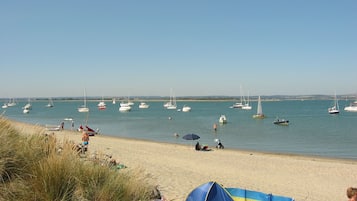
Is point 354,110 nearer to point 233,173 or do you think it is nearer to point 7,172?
point 233,173

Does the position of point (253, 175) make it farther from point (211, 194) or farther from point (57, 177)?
point (57, 177)

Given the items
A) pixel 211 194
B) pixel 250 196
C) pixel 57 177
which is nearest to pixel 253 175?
pixel 250 196

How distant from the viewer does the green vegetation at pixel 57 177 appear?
4.40m

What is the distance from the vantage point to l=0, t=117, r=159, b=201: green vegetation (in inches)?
173

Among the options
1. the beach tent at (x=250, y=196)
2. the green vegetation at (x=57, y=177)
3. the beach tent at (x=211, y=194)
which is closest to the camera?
the green vegetation at (x=57, y=177)

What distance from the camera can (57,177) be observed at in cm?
442

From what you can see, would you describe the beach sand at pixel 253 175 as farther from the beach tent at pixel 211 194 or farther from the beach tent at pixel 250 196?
the beach tent at pixel 211 194

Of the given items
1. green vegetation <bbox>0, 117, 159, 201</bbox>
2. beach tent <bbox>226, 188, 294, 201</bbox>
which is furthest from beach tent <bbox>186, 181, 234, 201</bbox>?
green vegetation <bbox>0, 117, 159, 201</bbox>

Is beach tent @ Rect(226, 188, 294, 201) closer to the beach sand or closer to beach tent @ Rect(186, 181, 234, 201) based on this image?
beach tent @ Rect(186, 181, 234, 201)

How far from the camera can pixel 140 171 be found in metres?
5.52

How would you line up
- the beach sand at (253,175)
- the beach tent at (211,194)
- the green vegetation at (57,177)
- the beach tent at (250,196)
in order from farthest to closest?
the beach sand at (253,175), the beach tent at (250,196), the beach tent at (211,194), the green vegetation at (57,177)

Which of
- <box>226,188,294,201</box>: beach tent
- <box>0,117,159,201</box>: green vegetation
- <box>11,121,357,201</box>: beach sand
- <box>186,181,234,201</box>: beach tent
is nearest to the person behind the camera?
<box>0,117,159,201</box>: green vegetation

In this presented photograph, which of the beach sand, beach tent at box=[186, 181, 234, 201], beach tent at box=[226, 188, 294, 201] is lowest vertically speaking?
the beach sand

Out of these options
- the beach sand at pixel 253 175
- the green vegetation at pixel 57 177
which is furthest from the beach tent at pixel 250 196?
the green vegetation at pixel 57 177
